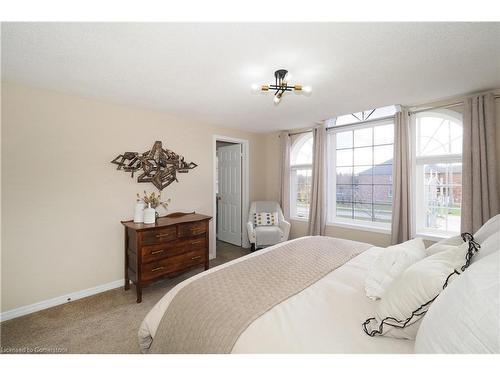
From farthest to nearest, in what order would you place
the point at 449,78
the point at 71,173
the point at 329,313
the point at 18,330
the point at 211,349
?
1. the point at 71,173
2. the point at 449,78
3. the point at 18,330
4. the point at 329,313
5. the point at 211,349

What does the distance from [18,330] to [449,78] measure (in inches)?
181

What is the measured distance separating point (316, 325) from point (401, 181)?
Result: 105 inches

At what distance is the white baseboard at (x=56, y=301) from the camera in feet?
6.88

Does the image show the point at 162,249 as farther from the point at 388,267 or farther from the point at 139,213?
the point at 388,267

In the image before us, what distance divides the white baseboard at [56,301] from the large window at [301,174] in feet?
10.2

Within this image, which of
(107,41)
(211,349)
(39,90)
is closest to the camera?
(211,349)

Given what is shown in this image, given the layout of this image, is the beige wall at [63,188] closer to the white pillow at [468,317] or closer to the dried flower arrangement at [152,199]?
the dried flower arrangement at [152,199]

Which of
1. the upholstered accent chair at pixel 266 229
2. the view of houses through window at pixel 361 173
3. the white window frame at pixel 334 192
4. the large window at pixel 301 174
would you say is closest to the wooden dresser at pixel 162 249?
the upholstered accent chair at pixel 266 229

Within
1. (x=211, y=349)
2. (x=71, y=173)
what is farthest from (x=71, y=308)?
(x=211, y=349)

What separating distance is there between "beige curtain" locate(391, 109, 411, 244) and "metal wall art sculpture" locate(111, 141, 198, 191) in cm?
296

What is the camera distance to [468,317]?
658 millimetres

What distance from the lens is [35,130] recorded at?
2.22 meters
